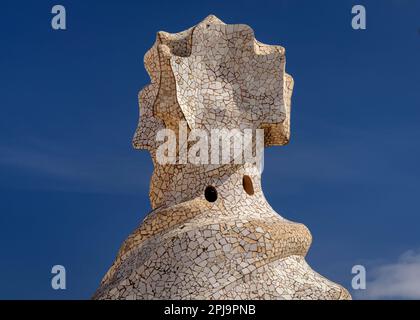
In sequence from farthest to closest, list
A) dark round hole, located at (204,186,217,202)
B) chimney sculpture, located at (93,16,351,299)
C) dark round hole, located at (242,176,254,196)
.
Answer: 1. dark round hole, located at (242,176,254,196)
2. dark round hole, located at (204,186,217,202)
3. chimney sculpture, located at (93,16,351,299)

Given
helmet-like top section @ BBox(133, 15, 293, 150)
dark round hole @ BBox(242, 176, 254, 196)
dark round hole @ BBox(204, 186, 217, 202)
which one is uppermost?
helmet-like top section @ BBox(133, 15, 293, 150)

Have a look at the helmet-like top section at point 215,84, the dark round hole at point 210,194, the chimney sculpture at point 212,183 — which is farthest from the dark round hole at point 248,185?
the helmet-like top section at point 215,84

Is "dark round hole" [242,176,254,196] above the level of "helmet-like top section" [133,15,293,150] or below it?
below

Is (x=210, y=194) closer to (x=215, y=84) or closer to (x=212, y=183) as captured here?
(x=212, y=183)

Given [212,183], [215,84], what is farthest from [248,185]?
[215,84]

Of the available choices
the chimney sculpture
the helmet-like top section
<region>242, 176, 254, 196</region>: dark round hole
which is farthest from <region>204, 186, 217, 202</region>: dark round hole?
the helmet-like top section

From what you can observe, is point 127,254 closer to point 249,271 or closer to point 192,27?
point 249,271

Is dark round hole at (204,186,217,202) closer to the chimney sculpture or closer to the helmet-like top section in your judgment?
the chimney sculpture

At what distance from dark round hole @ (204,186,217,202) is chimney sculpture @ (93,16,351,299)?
0.7 inches

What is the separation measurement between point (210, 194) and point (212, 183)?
0.20 meters

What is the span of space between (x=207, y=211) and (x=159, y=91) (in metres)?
2.47

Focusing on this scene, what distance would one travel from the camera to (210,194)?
15562 millimetres

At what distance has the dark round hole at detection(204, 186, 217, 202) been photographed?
1551 cm

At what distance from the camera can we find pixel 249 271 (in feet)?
46.2
